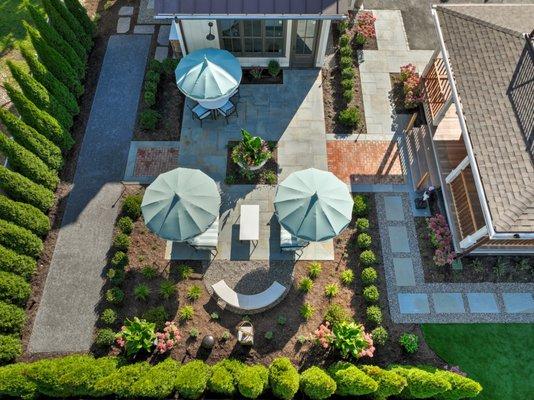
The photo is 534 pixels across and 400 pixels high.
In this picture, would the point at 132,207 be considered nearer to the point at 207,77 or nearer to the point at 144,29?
the point at 207,77

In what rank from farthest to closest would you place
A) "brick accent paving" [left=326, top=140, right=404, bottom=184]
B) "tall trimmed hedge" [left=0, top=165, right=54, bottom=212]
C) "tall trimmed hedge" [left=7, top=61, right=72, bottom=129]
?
1. "brick accent paving" [left=326, top=140, right=404, bottom=184]
2. "tall trimmed hedge" [left=7, top=61, right=72, bottom=129]
3. "tall trimmed hedge" [left=0, top=165, right=54, bottom=212]

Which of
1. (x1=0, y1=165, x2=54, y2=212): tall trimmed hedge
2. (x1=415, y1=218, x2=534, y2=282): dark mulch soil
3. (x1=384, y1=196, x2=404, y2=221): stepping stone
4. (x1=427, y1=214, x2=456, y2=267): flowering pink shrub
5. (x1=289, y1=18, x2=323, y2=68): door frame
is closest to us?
(x1=0, y1=165, x2=54, y2=212): tall trimmed hedge

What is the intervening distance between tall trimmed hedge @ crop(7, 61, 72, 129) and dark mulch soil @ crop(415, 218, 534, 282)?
1669 centimetres

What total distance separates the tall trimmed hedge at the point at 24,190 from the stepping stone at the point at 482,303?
57.9 feet

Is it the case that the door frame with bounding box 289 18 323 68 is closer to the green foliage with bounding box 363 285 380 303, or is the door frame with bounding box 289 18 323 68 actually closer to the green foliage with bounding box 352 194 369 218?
the green foliage with bounding box 352 194 369 218

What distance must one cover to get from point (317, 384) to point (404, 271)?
238 inches

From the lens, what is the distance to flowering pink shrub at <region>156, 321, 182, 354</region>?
13922 mm

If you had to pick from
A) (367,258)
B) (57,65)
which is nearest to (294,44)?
(367,258)

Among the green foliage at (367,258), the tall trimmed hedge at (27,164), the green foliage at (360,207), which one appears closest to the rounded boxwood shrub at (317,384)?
the green foliage at (367,258)

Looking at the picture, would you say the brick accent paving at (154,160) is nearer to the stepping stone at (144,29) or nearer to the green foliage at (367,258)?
the stepping stone at (144,29)

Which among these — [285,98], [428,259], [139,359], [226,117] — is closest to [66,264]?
[139,359]

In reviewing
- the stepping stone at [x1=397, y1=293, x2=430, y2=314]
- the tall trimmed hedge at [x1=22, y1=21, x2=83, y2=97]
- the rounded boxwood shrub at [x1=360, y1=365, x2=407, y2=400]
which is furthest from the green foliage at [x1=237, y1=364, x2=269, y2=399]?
the tall trimmed hedge at [x1=22, y1=21, x2=83, y2=97]

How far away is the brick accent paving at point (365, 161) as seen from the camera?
57.7 ft

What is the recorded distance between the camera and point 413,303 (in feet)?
50.4
